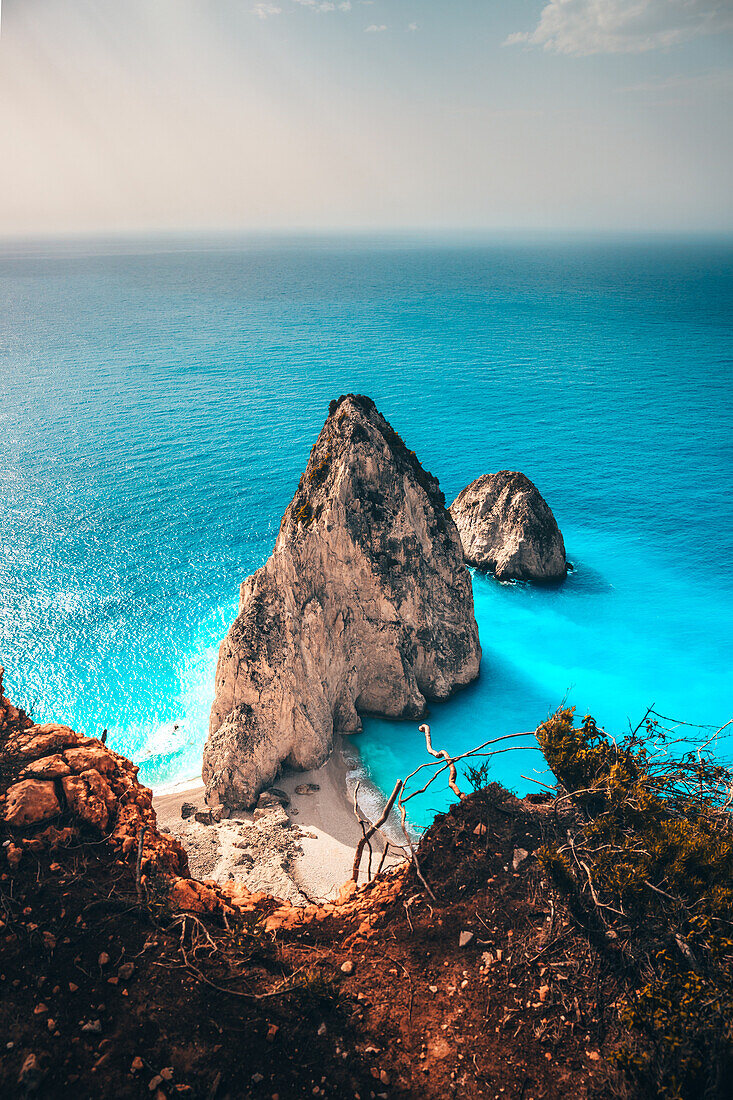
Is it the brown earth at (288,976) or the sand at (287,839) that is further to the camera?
the sand at (287,839)

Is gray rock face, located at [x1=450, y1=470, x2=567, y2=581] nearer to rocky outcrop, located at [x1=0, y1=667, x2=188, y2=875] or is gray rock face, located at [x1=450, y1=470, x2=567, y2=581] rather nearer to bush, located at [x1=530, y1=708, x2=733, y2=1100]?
bush, located at [x1=530, y1=708, x2=733, y2=1100]

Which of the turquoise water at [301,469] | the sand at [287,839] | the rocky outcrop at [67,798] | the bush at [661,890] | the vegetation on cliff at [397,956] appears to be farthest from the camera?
the turquoise water at [301,469]

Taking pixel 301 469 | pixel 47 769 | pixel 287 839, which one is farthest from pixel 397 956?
pixel 301 469

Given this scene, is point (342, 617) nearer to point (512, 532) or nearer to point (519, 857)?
point (512, 532)

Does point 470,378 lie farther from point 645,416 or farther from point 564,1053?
point 564,1053

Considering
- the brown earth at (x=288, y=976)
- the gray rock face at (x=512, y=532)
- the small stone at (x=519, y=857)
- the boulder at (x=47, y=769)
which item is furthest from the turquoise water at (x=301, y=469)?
the boulder at (x=47, y=769)

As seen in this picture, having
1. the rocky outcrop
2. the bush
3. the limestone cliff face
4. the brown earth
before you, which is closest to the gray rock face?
the limestone cliff face

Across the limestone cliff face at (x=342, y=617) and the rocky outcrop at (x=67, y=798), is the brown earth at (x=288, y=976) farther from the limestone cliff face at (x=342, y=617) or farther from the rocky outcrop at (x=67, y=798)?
the limestone cliff face at (x=342, y=617)
